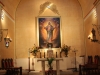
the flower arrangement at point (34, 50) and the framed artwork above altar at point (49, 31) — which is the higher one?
the framed artwork above altar at point (49, 31)

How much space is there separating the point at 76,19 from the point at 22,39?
5.21m

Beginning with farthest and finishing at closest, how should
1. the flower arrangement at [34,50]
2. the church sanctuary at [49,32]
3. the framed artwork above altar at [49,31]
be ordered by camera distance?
1. the framed artwork above altar at [49,31]
2. the church sanctuary at [49,32]
3. the flower arrangement at [34,50]

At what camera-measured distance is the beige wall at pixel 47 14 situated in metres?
14.2

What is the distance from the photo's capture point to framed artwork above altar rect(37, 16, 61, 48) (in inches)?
557

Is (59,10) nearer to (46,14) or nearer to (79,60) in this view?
(46,14)

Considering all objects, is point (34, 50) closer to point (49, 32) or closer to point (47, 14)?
point (49, 32)

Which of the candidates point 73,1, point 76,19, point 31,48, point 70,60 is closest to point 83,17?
point 76,19

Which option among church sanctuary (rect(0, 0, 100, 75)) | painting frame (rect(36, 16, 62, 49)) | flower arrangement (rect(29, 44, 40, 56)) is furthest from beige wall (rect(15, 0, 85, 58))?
flower arrangement (rect(29, 44, 40, 56))

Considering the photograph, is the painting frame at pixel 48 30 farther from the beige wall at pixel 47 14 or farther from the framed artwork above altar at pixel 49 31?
the beige wall at pixel 47 14

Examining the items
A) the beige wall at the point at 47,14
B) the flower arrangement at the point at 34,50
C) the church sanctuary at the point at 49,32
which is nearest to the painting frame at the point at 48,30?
the church sanctuary at the point at 49,32

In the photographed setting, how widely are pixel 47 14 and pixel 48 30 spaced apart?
4.94 ft

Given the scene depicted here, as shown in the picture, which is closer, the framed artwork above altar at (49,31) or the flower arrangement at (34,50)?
the flower arrangement at (34,50)

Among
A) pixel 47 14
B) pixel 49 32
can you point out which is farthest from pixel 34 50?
pixel 47 14

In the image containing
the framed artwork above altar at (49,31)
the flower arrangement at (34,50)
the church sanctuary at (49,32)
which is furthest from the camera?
the framed artwork above altar at (49,31)
